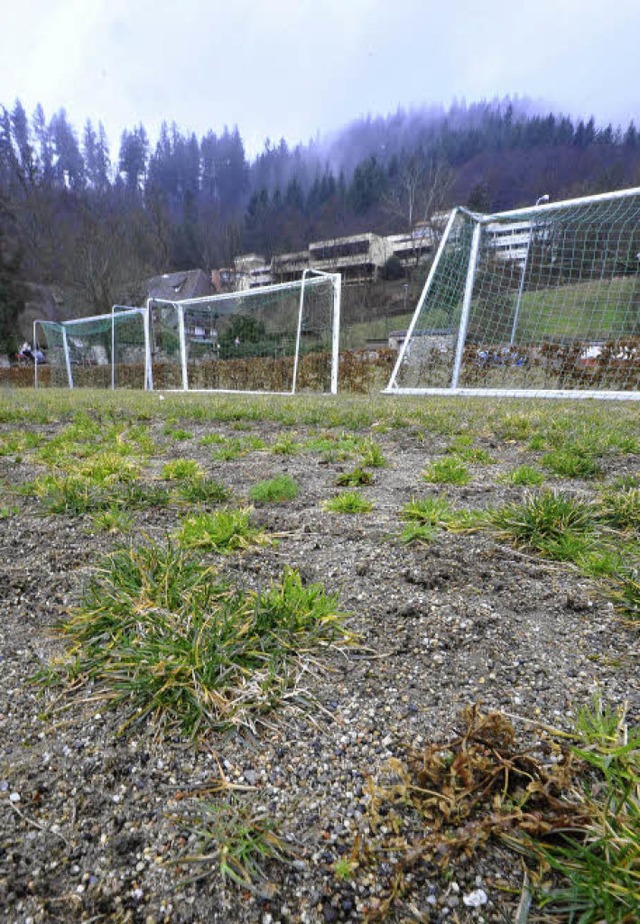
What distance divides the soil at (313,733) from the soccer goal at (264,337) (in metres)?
10.0

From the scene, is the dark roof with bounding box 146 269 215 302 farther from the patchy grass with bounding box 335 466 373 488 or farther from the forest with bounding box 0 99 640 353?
the patchy grass with bounding box 335 466 373 488

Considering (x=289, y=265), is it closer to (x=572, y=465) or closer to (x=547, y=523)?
(x=572, y=465)

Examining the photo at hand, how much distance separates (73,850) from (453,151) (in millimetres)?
82245

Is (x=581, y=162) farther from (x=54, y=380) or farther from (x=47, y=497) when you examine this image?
(x=47, y=497)

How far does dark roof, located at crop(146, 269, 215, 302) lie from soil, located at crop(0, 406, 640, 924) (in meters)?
48.4

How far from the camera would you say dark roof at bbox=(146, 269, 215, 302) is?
45.9 metres

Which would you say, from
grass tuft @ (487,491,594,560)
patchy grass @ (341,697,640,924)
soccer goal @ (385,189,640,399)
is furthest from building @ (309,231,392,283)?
patchy grass @ (341,697,640,924)

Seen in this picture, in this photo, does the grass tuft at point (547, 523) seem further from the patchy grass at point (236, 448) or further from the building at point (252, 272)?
the building at point (252, 272)

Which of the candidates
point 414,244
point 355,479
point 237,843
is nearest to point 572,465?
point 355,479

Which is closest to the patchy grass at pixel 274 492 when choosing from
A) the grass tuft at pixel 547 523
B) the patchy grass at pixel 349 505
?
the patchy grass at pixel 349 505

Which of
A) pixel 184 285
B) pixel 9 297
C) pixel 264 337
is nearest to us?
pixel 264 337

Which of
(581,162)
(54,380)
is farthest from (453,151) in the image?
(54,380)

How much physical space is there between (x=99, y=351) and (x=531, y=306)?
771 inches

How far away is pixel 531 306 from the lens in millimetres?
10164
